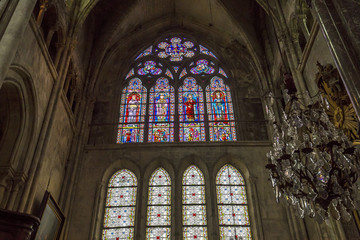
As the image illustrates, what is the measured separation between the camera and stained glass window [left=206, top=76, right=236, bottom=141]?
13.2m

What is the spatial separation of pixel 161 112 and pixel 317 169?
865 cm

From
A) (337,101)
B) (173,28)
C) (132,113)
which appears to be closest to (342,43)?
(337,101)

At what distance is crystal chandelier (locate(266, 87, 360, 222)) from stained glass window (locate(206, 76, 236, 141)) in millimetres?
6095

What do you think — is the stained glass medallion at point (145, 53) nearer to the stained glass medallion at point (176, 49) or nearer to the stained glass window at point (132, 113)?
the stained glass medallion at point (176, 49)

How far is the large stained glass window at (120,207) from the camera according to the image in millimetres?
10805

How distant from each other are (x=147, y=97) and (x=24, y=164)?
6953 millimetres

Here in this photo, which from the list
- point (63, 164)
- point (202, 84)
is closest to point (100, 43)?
point (202, 84)

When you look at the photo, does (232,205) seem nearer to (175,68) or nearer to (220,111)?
(220,111)

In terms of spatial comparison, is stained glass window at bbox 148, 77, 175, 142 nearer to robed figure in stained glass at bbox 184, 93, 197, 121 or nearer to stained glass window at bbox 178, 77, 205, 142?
stained glass window at bbox 178, 77, 205, 142

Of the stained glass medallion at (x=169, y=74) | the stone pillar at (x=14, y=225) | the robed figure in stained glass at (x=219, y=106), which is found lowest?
the stone pillar at (x=14, y=225)

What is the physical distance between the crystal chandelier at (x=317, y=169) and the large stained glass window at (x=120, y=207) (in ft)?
18.9

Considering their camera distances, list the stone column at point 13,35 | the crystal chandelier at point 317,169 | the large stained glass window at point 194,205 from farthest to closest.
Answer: the large stained glass window at point 194,205, the crystal chandelier at point 317,169, the stone column at point 13,35

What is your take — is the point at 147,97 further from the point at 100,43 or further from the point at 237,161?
the point at 237,161

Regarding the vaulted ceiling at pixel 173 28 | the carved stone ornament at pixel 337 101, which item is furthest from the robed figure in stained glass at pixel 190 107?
the carved stone ornament at pixel 337 101
